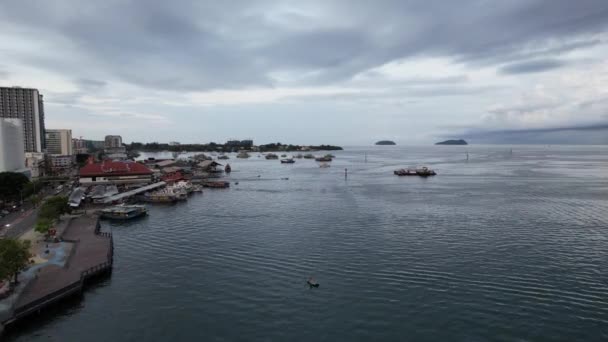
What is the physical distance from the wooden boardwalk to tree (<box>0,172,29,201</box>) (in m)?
14.9

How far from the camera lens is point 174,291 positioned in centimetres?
1841

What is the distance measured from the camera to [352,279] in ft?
63.8

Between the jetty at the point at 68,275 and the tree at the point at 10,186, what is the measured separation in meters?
15.3

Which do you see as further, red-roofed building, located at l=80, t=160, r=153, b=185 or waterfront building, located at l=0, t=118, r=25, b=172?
waterfront building, located at l=0, t=118, r=25, b=172

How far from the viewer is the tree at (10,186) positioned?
1479 inches

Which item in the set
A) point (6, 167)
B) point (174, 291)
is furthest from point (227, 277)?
point (6, 167)

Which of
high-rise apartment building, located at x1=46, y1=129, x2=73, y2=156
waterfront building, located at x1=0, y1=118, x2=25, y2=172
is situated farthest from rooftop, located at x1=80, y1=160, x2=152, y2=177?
high-rise apartment building, located at x1=46, y1=129, x2=73, y2=156

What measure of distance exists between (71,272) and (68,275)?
45cm

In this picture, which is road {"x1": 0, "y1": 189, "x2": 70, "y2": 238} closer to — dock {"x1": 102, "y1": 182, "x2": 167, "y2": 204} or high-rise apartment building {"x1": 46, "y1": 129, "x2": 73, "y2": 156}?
dock {"x1": 102, "y1": 182, "x2": 167, "y2": 204}

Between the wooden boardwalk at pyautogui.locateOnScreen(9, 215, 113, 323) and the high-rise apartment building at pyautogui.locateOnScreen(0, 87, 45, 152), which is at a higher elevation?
the high-rise apartment building at pyautogui.locateOnScreen(0, 87, 45, 152)

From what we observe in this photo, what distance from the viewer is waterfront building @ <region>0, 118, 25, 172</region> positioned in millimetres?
58750

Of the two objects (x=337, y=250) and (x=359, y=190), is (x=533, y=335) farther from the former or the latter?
(x=359, y=190)

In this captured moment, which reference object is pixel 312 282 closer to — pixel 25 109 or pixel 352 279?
pixel 352 279

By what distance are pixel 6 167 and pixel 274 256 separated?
184 ft
